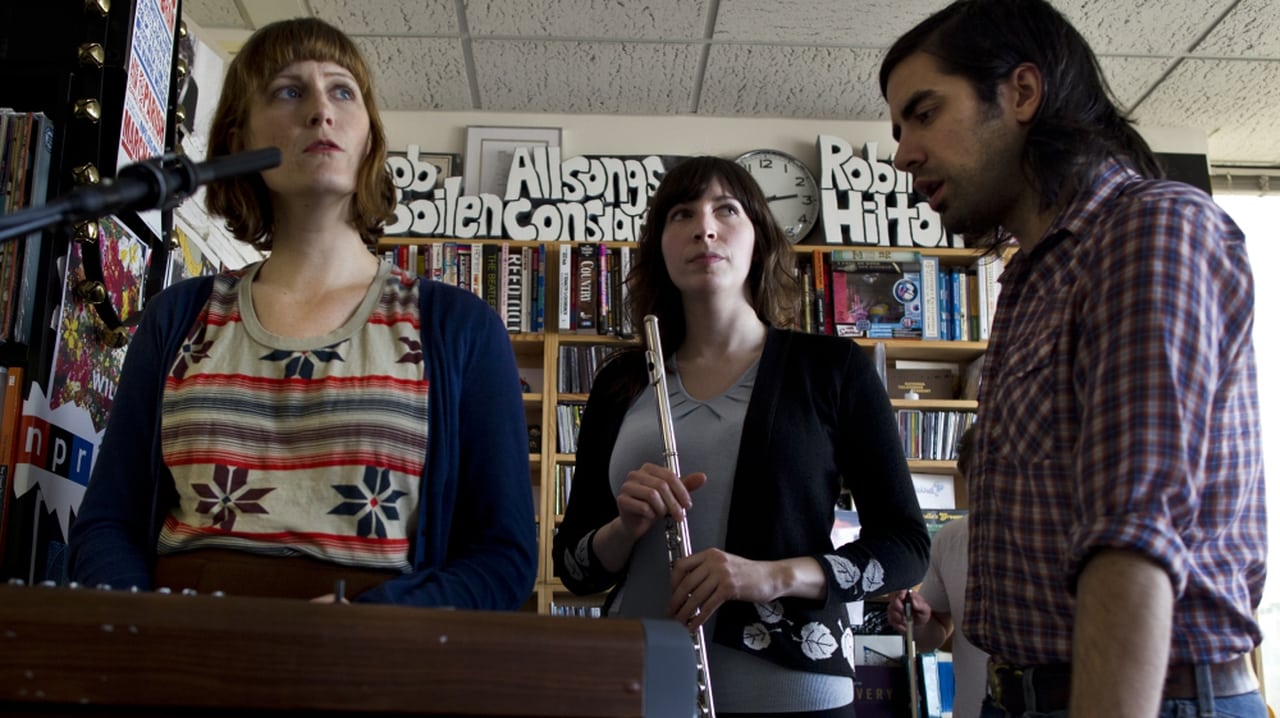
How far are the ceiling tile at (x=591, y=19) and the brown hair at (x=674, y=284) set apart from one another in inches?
82.0

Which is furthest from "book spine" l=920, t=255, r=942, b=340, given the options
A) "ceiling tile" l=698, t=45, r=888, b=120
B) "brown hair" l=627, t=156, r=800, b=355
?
"brown hair" l=627, t=156, r=800, b=355

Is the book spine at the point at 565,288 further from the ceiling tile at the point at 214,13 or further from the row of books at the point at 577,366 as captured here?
the ceiling tile at the point at 214,13

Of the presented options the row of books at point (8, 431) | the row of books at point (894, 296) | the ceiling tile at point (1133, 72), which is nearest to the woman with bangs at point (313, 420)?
the row of books at point (8, 431)

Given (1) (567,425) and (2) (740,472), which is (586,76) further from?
(2) (740,472)

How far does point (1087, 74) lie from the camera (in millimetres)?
1112

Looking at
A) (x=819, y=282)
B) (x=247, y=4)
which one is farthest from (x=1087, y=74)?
(x=247, y=4)

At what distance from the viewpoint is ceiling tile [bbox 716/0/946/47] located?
3516mm

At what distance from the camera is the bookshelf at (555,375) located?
3.61m

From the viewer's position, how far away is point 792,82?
402cm

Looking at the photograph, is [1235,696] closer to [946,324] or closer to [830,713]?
[830,713]

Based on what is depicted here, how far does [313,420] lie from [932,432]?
124 inches

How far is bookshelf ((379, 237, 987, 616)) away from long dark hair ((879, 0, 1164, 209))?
243 cm

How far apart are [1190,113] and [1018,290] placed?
380cm

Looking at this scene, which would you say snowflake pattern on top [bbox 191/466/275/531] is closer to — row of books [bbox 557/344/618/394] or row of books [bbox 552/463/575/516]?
row of books [bbox 552/463/575/516]
